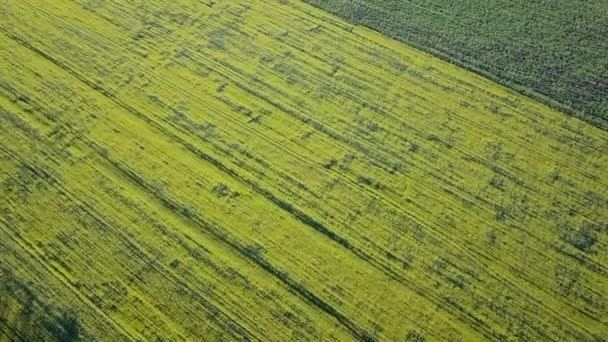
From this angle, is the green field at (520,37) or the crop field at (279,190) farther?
the green field at (520,37)

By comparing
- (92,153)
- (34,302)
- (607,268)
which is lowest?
(34,302)

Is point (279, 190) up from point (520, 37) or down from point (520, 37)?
down

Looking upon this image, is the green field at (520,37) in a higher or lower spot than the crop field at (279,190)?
higher

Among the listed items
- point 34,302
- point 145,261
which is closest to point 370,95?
point 145,261

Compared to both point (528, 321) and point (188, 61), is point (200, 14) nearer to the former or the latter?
point (188, 61)
